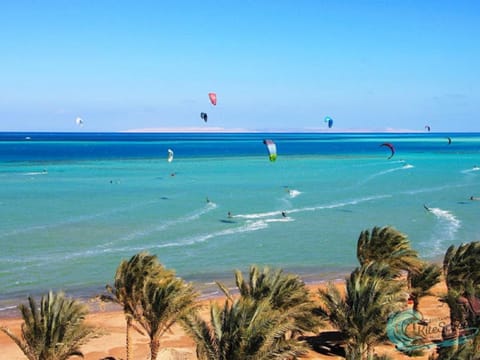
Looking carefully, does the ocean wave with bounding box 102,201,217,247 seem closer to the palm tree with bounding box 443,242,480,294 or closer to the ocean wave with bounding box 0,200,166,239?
the ocean wave with bounding box 0,200,166,239

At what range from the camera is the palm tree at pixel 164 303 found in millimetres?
17797

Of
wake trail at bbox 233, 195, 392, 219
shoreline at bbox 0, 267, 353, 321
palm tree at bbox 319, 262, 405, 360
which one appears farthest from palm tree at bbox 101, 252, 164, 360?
wake trail at bbox 233, 195, 392, 219

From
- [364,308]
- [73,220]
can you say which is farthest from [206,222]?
[364,308]

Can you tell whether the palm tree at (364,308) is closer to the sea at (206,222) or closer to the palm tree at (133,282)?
the palm tree at (133,282)

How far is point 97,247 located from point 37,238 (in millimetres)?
5657

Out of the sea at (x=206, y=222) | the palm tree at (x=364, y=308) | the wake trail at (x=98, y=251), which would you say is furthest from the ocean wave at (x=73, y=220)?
the palm tree at (x=364, y=308)

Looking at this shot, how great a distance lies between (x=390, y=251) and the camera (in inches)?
932

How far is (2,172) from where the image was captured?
95688 millimetres

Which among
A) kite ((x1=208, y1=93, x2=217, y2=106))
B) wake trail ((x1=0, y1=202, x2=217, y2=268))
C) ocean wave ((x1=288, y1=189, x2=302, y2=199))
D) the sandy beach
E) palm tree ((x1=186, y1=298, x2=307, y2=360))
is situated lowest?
the sandy beach

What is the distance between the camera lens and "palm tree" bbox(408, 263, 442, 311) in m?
22.8

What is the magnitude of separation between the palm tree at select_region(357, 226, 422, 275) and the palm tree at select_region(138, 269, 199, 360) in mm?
9007

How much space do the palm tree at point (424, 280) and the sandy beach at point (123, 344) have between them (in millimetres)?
1672

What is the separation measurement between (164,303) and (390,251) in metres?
10.4

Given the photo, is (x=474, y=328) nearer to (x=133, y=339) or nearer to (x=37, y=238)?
(x=133, y=339)
